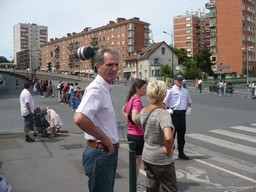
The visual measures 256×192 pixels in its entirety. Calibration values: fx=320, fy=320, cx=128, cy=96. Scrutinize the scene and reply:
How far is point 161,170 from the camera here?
3.60 meters

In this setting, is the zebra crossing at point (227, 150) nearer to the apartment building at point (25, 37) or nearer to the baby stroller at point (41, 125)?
the baby stroller at point (41, 125)

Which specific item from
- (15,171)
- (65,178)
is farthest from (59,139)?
(65,178)

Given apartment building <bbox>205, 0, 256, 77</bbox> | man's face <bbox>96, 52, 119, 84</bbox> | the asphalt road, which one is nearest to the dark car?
the asphalt road

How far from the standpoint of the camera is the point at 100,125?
9.34ft

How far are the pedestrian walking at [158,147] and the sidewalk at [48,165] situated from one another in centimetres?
152

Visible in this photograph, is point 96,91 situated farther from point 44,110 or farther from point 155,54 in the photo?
point 155,54

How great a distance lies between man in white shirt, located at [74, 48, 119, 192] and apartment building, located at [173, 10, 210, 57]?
104m

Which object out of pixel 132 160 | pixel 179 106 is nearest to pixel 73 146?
pixel 179 106

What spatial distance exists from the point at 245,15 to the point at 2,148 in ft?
255

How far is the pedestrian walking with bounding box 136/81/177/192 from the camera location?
3.55 metres

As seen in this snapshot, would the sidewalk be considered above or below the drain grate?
below

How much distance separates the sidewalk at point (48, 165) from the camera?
5.36m

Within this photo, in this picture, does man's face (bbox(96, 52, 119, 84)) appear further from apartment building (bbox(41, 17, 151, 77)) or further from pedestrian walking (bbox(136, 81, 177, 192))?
apartment building (bbox(41, 17, 151, 77))

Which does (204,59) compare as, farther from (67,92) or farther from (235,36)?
(67,92)
